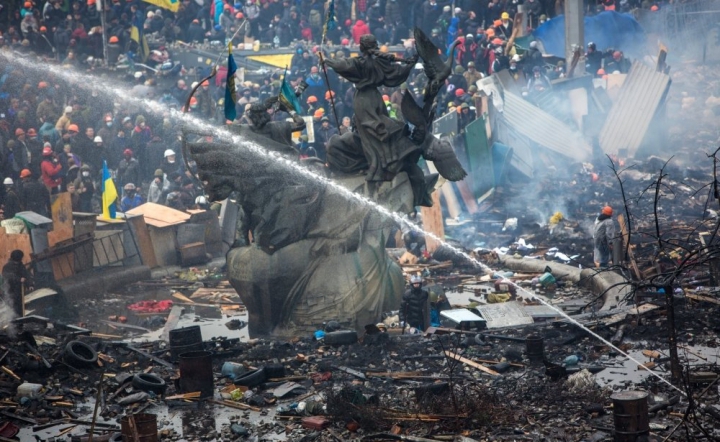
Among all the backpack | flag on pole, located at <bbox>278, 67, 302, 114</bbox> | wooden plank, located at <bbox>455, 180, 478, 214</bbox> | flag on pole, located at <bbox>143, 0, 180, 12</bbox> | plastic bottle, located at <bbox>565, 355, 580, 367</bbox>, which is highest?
flag on pole, located at <bbox>143, 0, 180, 12</bbox>

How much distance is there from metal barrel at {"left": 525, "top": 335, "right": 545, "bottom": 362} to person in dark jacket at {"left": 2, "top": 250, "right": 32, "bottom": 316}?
8104 mm

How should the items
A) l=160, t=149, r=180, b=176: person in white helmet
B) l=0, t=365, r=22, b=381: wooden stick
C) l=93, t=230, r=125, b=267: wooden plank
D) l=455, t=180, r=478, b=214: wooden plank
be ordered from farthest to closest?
l=455, t=180, r=478, b=214: wooden plank
l=160, t=149, r=180, b=176: person in white helmet
l=93, t=230, r=125, b=267: wooden plank
l=0, t=365, r=22, b=381: wooden stick

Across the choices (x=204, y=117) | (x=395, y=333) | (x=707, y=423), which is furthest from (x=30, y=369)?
(x=204, y=117)

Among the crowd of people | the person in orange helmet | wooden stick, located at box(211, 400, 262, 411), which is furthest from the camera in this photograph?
the crowd of people

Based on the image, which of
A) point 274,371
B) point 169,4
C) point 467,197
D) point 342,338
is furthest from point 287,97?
point 169,4

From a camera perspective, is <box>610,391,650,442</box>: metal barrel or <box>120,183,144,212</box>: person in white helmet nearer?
<box>610,391,650,442</box>: metal barrel

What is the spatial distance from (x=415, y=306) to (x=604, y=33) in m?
19.5

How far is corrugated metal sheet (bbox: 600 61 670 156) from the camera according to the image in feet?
100

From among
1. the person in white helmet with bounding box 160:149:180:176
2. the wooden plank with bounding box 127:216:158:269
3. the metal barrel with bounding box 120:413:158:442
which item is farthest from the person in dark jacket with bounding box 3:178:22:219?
the metal barrel with bounding box 120:413:158:442

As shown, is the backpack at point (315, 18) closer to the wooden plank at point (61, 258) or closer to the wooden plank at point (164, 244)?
the wooden plank at point (164, 244)

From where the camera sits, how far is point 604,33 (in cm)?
3431

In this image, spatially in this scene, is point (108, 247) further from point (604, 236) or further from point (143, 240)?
point (604, 236)

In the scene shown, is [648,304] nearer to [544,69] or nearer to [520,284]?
[520,284]

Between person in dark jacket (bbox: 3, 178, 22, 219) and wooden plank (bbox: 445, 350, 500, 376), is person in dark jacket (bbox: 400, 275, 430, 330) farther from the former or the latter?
person in dark jacket (bbox: 3, 178, 22, 219)
